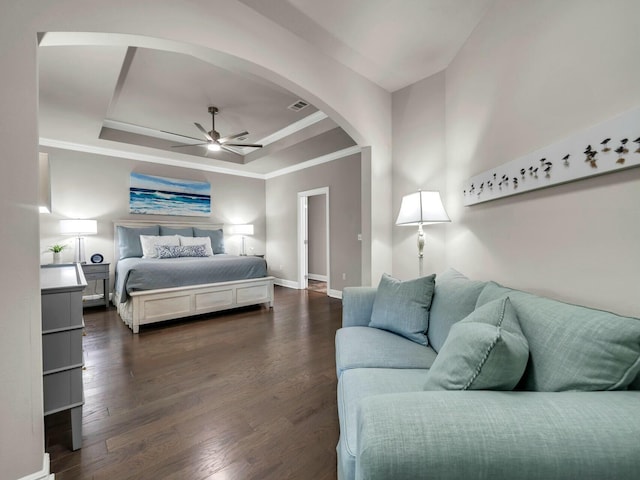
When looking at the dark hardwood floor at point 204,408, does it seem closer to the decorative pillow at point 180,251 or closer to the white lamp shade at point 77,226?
the decorative pillow at point 180,251

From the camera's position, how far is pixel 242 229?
19.1 ft

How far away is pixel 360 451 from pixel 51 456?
69.5 inches

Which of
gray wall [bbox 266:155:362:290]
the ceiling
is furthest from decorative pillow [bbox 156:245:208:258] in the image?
gray wall [bbox 266:155:362:290]

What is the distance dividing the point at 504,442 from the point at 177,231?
5320mm

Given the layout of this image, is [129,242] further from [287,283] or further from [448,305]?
[448,305]

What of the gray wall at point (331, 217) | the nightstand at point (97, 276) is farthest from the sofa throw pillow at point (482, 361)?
the nightstand at point (97, 276)

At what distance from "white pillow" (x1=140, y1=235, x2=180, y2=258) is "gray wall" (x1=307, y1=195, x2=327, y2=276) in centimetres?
347

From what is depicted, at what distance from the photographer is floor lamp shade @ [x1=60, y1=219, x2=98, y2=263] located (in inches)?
150

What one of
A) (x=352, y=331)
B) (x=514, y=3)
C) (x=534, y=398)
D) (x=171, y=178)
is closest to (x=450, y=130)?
(x=514, y=3)

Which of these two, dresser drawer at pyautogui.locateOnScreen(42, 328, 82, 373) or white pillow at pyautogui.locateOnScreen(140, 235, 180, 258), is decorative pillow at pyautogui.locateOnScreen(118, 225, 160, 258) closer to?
white pillow at pyautogui.locateOnScreen(140, 235, 180, 258)

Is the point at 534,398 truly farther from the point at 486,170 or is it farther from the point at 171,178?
the point at 171,178

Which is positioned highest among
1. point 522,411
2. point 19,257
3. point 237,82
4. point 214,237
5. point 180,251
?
point 237,82

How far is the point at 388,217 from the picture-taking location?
10.1 ft

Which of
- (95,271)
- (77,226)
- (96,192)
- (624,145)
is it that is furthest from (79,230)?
(624,145)
